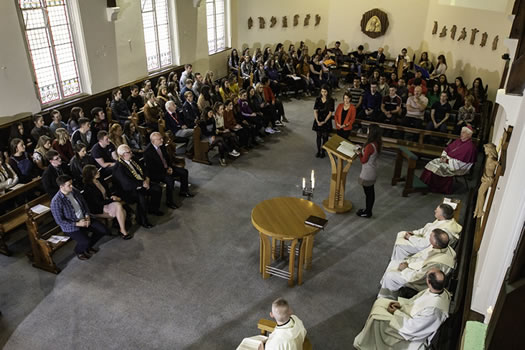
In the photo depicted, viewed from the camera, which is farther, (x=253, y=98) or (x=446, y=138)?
(x=253, y=98)

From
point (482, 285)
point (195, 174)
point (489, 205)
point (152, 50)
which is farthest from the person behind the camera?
point (152, 50)

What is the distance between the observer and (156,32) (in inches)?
442

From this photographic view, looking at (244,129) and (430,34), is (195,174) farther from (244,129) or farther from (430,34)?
(430,34)

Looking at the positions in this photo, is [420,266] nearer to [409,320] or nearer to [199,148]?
[409,320]

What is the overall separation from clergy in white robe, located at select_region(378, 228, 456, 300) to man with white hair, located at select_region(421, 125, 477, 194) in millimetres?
2919

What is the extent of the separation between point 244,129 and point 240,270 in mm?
4184

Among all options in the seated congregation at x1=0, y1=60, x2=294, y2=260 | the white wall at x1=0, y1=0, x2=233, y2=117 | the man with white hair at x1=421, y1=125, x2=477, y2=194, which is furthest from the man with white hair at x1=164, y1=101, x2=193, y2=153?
the man with white hair at x1=421, y1=125, x2=477, y2=194

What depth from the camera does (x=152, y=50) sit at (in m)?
11.3

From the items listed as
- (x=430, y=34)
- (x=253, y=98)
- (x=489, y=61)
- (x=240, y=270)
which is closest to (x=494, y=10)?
(x=489, y=61)

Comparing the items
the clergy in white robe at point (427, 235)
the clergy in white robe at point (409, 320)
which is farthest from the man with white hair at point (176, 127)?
the clergy in white robe at point (409, 320)

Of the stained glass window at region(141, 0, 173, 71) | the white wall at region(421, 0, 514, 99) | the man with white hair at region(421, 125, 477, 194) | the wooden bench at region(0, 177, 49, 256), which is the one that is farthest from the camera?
the stained glass window at region(141, 0, 173, 71)

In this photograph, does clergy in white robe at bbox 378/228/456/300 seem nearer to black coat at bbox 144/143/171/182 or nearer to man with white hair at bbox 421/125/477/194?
man with white hair at bbox 421/125/477/194

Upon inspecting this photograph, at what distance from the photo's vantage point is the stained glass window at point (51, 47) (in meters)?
7.89

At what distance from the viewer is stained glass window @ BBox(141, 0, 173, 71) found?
429 inches
